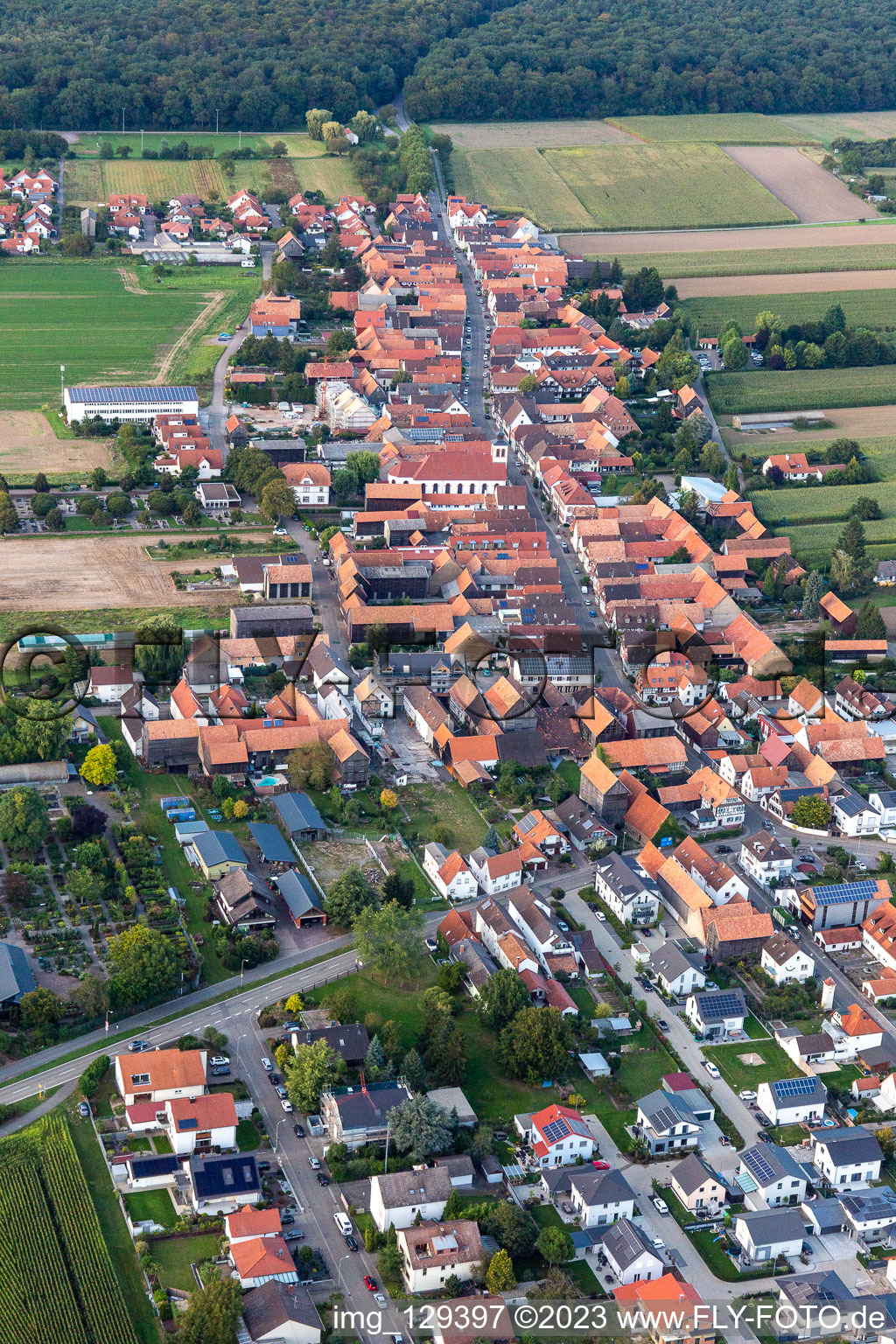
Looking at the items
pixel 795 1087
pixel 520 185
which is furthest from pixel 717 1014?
pixel 520 185

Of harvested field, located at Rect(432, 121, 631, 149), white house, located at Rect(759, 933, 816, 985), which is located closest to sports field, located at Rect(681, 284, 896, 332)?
harvested field, located at Rect(432, 121, 631, 149)

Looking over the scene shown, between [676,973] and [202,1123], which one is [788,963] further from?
[202,1123]

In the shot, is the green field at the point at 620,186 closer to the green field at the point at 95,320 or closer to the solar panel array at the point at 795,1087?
the green field at the point at 95,320

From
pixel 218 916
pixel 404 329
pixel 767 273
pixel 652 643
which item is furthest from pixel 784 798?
pixel 767 273

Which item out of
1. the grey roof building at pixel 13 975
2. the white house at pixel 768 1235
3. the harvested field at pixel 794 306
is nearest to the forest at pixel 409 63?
the harvested field at pixel 794 306

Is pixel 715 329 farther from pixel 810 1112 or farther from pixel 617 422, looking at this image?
pixel 810 1112
